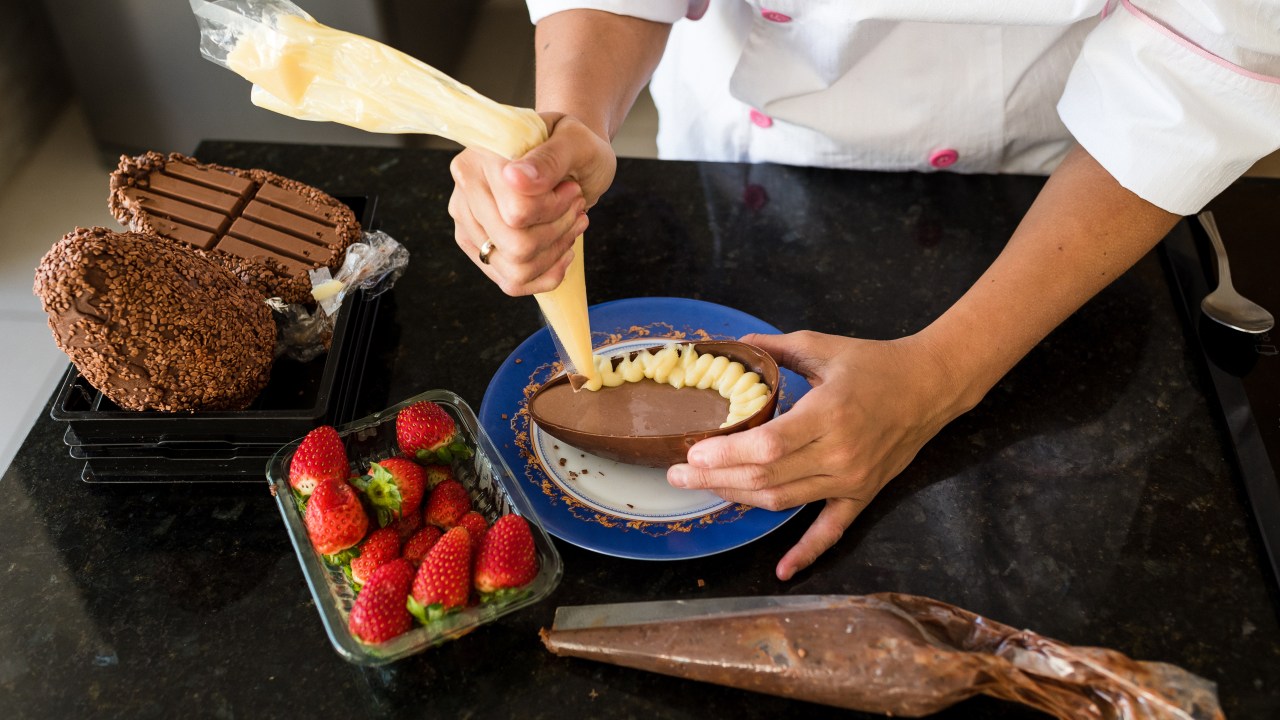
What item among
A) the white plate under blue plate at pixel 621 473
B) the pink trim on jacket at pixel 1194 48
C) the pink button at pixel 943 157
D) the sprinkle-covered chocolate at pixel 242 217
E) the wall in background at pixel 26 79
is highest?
the pink trim on jacket at pixel 1194 48

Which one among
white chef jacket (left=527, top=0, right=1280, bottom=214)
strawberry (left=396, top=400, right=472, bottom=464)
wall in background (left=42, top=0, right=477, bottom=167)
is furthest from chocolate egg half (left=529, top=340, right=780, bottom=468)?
wall in background (left=42, top=0, right=477, bottom=167)

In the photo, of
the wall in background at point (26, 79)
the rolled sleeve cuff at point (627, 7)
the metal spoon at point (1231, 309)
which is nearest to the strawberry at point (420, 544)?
the rolled sleeve cuff at point (627, 7)

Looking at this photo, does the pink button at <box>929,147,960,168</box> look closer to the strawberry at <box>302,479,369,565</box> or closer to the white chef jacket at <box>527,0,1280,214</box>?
the white chef jacket at <box>527,0,1280,214</box>

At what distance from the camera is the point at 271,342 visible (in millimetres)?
1268

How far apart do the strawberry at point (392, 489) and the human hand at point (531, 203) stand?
25 centimetres

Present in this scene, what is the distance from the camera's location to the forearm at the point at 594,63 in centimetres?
139

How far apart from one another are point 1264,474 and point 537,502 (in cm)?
95

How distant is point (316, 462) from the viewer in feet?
3.64

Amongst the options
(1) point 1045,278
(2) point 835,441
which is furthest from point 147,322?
(1) point 1045,278

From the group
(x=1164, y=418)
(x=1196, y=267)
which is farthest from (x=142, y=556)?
(x=1196, y=267)

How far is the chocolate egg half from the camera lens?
46.6 inches

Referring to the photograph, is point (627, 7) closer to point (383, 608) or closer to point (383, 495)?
point (383, 495)

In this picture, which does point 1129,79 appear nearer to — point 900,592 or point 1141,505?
point 1141,505

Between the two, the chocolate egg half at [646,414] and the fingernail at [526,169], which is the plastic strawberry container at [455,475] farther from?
the fingernail at [526,169]
